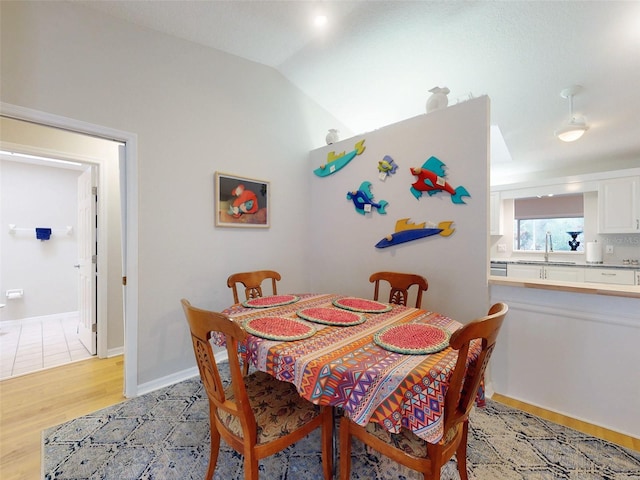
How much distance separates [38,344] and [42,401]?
62.1 inches

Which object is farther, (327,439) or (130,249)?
(130,249)

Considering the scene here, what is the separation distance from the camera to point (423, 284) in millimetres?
2084

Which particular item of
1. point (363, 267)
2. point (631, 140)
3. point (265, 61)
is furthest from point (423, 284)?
point (631, 140)

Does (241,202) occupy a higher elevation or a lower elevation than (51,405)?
higher

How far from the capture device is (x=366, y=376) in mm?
987

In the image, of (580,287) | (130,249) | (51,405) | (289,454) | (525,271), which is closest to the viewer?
(289,454)

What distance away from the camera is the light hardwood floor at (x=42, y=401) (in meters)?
1.52

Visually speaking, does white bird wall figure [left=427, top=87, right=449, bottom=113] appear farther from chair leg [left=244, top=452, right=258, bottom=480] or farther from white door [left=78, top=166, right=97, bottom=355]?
white door [left=78, top=166, right=97, bottom=355]

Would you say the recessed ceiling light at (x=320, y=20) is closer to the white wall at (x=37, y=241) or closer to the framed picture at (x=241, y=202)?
the framed picture at (x=241, y=202)

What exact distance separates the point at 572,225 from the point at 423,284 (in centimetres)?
390

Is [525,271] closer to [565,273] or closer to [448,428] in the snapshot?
[565,273]

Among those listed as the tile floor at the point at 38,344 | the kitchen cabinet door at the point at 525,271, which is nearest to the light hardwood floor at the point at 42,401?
the tile floor at the point at 38,344

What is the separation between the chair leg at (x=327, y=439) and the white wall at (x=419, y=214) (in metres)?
1.45

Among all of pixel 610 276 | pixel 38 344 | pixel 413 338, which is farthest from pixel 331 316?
pixel 610 276
